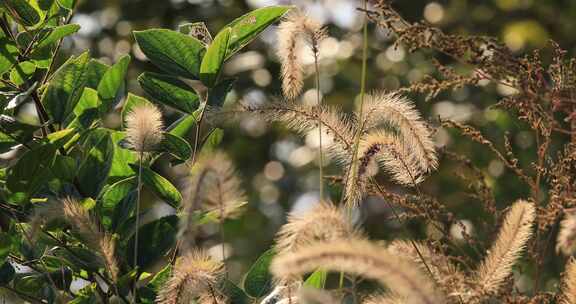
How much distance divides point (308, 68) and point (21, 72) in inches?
106

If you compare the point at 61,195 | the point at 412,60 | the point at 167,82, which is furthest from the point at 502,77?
the point at 412,60

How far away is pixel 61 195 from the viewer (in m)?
1.02

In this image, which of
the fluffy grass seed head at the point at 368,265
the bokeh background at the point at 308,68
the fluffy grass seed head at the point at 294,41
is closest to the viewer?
the fluffy grass seed head at the point at 368,265

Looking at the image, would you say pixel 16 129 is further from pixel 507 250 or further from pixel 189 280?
pixel 507 250

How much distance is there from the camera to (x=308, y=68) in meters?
3.70

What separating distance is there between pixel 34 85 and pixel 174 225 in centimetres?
17

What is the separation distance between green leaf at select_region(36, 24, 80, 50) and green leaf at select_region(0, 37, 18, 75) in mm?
22

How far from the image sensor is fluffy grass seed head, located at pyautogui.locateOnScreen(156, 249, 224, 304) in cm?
81

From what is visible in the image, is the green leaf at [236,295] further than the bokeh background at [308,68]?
No

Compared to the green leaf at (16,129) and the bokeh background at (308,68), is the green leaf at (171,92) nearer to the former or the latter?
the green leaf at (16,129)

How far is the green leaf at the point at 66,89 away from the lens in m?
1.02

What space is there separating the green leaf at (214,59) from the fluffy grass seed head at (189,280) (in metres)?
0.23

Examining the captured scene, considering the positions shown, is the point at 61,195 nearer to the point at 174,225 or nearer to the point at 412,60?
the point at 174,225

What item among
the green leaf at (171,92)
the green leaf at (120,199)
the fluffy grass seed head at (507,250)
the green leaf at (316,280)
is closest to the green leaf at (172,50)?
the green leaf at (171,92)
